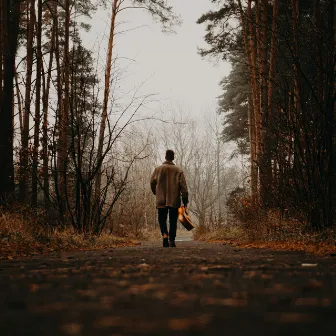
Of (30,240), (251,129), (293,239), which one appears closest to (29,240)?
(30,240)

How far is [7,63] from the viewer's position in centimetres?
1273

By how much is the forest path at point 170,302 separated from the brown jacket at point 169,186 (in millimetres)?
6402

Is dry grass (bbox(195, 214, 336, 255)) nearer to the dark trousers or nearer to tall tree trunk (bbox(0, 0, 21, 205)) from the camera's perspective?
the dark trousers

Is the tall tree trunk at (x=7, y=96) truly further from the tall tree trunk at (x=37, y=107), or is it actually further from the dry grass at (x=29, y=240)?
the dry grass at (x=29, y=240)

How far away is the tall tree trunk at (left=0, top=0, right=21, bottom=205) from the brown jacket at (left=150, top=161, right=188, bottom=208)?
11.9 ft

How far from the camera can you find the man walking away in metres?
10.3

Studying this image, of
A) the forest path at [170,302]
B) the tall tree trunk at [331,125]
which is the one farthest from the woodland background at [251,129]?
the forest path at [170,302]

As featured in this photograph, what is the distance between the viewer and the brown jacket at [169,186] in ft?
33.9

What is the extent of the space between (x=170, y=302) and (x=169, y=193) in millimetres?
8026

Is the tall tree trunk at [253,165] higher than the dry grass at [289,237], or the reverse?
the tall tree trunk at [253,165]

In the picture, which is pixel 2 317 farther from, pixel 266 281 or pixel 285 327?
pixel 266 281

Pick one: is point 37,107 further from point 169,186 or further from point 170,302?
point 170,302

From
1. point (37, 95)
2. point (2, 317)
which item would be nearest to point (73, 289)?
point (2, 317)

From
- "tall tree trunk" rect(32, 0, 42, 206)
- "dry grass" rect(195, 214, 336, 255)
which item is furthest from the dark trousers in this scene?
"tall tree trunk" rect(32, 0, 42, 206)
